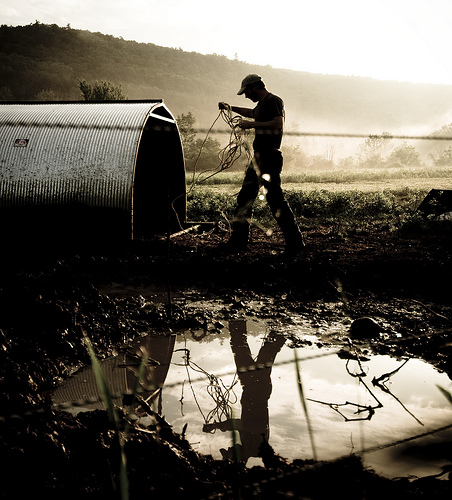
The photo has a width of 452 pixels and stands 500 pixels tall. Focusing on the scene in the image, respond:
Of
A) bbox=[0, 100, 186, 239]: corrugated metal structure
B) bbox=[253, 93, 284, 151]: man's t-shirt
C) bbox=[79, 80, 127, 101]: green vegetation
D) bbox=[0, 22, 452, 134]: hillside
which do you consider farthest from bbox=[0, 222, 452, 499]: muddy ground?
bbox=[0, 22, 452, 134]: hillside

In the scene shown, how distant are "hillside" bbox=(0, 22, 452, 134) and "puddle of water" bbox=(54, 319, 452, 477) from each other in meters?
105

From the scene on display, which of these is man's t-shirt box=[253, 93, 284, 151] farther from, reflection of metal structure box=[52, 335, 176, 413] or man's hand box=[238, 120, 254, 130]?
reflection of metal structure box=[52, 335, 176, 413]


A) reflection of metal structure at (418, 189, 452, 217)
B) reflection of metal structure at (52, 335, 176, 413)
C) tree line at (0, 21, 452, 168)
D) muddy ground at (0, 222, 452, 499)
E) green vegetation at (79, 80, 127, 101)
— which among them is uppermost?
tree line at (0, 21, 452, 168)

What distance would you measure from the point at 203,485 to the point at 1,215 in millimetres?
7453

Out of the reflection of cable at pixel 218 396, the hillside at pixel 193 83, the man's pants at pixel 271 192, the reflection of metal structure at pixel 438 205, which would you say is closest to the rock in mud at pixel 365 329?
the reflection of cable at pixel 218 396

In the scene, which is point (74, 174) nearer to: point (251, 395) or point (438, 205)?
point (251, 395)

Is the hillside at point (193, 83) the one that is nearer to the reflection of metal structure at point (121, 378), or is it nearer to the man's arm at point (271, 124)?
the man's arm at point (271, 124)

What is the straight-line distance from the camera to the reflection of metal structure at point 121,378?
3.81 m

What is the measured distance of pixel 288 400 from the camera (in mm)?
3766

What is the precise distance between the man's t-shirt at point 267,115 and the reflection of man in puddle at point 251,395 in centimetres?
330

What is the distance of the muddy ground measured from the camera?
2529mm

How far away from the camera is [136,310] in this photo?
18.1 feet

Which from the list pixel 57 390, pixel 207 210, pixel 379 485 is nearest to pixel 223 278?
pixel 57 390

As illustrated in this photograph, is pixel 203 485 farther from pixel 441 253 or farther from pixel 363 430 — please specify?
pixel 441 253
